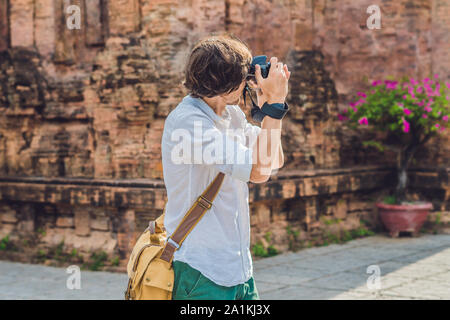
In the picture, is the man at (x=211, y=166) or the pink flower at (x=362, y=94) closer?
the man at (x=211, y=166)

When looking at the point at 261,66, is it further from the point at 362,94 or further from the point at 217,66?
the point at 362,94

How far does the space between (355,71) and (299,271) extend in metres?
3.81

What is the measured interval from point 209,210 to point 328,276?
14.5ft

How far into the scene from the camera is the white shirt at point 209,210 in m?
2.33

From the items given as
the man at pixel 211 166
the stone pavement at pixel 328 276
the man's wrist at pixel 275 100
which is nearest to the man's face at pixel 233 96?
→ the man at pixel 211 166

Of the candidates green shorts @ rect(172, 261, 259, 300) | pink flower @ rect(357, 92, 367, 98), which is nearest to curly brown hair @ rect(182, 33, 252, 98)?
green shorts @ rect(172, 261, 259, 300)

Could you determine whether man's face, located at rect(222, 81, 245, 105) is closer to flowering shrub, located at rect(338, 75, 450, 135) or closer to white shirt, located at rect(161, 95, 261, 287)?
white shirt, located at rect(161, 95, 261, 287)

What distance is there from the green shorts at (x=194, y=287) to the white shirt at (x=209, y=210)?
0.06ft

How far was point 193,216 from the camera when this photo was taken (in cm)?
237

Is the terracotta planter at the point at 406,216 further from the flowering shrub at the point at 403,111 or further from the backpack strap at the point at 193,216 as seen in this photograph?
the backpack strap at the point at 193,216

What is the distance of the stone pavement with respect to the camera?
5.84 meters

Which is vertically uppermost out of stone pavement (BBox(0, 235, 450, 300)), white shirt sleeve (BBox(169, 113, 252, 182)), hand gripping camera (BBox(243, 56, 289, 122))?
hand gripping camera (BBox(243, 56, 289, 122))

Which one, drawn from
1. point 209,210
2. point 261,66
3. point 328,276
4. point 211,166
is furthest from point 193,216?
point 328,276
